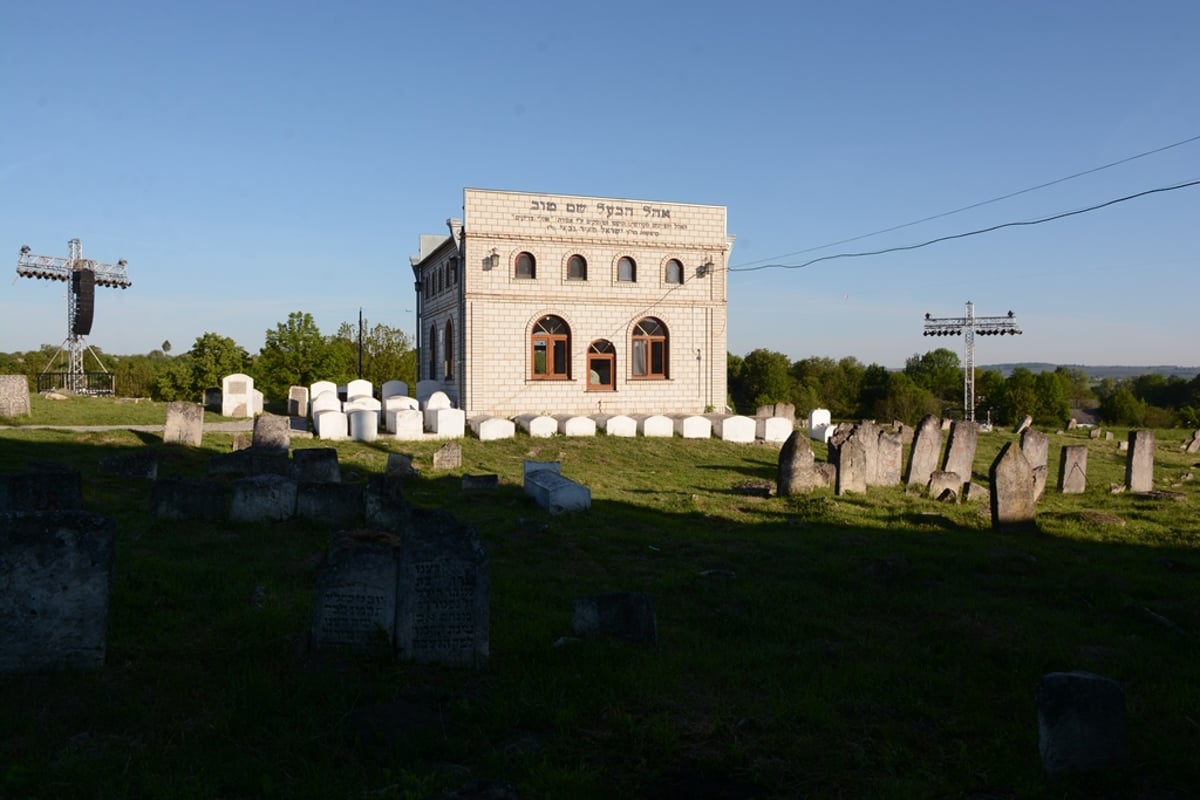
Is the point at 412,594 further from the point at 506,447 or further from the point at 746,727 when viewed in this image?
the point at 506,447

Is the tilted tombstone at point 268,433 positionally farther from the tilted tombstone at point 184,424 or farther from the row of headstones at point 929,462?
the row of headstones at point 929,462

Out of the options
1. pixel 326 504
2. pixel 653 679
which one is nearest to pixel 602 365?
pixel 326 504

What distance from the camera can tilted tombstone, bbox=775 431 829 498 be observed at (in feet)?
48.0

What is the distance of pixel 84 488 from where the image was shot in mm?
11906

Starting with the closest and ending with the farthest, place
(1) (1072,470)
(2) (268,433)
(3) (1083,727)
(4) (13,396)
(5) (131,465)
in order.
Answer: (3) (1083,727) < (5) (131,465) < (1) (1072,470) < (2) (268,433) < (4) (13,396)

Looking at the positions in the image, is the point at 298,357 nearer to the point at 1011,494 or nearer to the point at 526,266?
the point at 526,266

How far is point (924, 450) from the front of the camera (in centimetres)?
1639

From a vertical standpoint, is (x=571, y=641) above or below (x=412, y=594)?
below

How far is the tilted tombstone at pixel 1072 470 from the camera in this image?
15922mm

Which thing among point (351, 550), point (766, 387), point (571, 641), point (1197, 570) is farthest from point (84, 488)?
point (766, 387)

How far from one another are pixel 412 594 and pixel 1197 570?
27.3 ft

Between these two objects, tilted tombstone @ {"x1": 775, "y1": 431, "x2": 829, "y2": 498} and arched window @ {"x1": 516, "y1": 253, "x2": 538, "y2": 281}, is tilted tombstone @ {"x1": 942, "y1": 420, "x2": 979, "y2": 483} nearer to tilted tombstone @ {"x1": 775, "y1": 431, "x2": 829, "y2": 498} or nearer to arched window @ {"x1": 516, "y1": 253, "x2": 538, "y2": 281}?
tilted tombstone @ {"x1": 775, "y1": 431, "x2": 829, "y2": 498}

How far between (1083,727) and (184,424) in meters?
18.2

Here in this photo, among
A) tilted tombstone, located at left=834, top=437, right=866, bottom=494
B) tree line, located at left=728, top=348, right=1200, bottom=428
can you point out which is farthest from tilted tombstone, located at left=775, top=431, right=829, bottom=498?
tree line, located at left=728, top=348, right=1200, bottom=428
